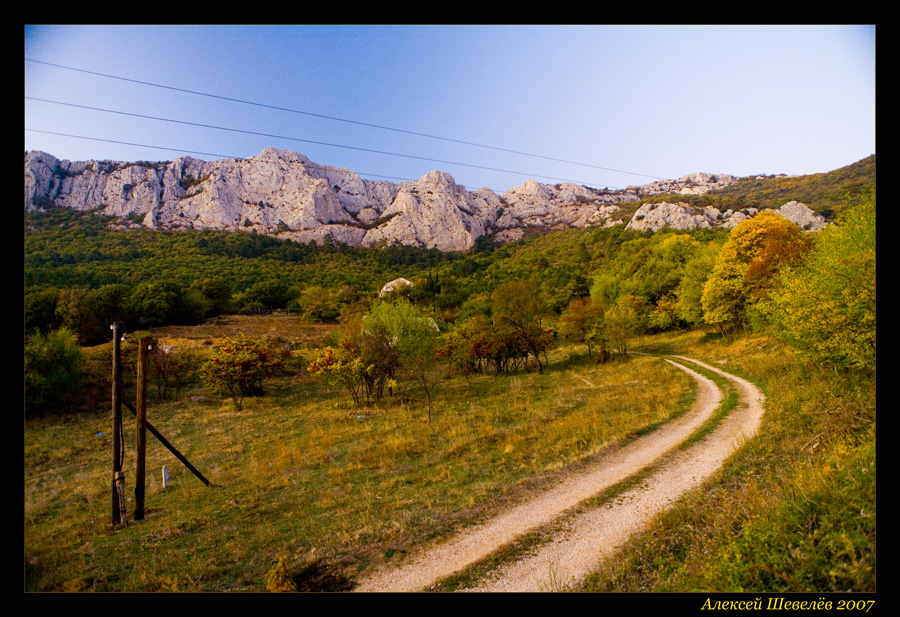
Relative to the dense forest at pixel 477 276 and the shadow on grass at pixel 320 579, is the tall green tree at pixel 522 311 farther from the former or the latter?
the shadow on grass at pixel 320 579

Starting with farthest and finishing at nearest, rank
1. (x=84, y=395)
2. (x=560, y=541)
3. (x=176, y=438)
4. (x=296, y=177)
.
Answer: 1. (x=296, y=177)
2. (x=84, y=395)
3. (x=176, y=438)
4. (x=560, y=541)

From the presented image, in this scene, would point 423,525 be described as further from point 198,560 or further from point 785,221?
point 785,221

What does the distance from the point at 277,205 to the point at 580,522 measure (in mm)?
189612

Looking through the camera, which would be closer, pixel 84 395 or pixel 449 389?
pixel 84 395

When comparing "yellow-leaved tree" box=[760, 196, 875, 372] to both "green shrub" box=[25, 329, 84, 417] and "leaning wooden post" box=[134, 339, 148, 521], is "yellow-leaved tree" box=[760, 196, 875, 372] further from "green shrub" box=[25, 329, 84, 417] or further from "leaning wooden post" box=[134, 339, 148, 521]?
"green shrub" box=[25, 329, 84, 417]

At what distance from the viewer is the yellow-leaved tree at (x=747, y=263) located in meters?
31.9

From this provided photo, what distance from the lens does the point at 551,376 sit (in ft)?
110

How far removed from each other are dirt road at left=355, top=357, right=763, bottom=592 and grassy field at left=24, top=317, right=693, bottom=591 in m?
0.63

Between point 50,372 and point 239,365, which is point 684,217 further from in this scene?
point 50,372

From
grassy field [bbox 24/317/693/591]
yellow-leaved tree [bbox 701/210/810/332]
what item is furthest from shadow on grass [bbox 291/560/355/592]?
yellow-leaved tree [bbox 701/210/810/332]

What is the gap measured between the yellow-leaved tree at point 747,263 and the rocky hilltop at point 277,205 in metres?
88.7

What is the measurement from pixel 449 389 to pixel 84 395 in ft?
97.1
